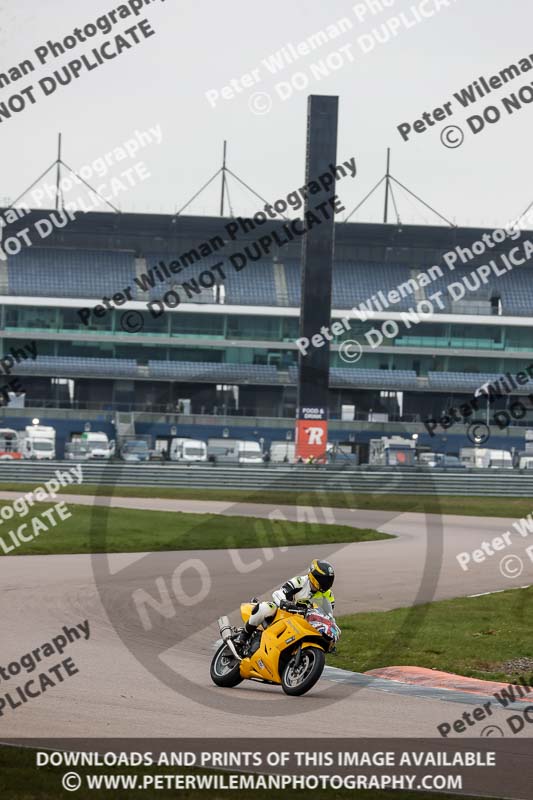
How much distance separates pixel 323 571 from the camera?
44.0 feet

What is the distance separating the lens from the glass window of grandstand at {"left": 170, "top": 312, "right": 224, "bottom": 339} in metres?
88.1

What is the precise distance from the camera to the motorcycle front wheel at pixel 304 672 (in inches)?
503

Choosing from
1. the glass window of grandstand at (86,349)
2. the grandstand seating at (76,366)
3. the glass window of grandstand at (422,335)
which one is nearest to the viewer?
the grandstand seating at (76,366)

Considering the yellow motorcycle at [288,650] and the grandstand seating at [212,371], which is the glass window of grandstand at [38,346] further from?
the yellow motorcycle at [288,650]

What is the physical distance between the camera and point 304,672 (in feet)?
42.4

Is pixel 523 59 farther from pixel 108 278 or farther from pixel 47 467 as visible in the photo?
pixel 108 278

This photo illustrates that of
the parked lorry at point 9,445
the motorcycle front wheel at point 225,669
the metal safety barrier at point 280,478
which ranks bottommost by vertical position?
the metal safety barrier at point 280,478

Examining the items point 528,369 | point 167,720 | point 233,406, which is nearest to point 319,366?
point 233,406

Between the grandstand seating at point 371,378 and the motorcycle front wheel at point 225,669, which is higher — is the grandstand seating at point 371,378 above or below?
above

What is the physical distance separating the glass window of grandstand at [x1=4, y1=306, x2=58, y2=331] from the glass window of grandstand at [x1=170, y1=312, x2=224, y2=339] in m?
8.69

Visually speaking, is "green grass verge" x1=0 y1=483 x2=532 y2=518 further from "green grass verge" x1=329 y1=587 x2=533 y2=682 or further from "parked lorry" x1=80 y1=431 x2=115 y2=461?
"green grass verge" x1=329 y1=587 x2=533 y2=682

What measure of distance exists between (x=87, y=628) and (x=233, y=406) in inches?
2738

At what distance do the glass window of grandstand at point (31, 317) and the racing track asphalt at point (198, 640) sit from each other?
5451cm

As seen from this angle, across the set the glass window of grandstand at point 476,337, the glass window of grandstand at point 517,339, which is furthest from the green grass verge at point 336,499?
the glass window of grandstand at point 517,339
